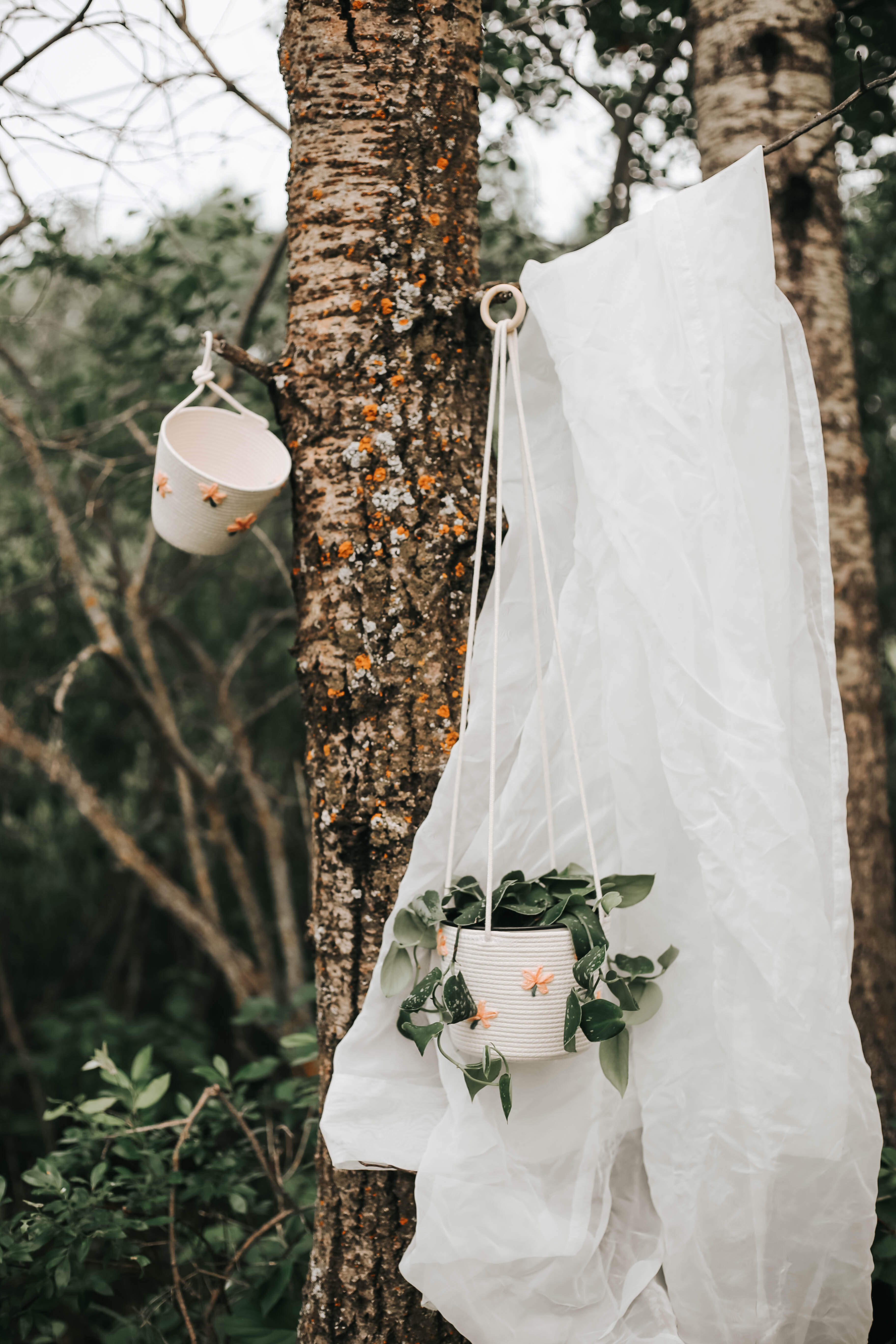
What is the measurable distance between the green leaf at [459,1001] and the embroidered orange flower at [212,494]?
0.58 meters

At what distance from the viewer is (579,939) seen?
820 mm

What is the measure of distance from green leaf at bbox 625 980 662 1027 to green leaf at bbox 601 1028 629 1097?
0.02m

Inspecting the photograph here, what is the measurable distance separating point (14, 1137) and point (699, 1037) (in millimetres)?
2698

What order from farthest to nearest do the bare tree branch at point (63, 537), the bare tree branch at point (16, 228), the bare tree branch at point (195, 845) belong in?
the bare tree branch at point (195, 845)
the bare tree branch at point (63, 537)
the bare tree branch at point (16, 228)

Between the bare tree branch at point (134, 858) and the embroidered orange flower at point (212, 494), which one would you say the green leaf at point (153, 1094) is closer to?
Result: the bare tree branch at point (134, 858)

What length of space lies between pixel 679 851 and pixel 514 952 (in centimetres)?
22

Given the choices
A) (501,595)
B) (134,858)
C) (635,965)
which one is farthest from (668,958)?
(134,858)

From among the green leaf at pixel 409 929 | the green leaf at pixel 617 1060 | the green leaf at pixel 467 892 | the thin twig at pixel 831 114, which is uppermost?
the thin twig at pixel 831 114

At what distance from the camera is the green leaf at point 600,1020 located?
820 mm

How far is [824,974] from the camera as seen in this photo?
2.72 feet

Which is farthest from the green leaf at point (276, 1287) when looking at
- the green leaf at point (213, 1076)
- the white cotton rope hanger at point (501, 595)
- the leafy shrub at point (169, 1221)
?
the white cotton rope hanger at point (501, 595)

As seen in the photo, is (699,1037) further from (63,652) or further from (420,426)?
(63,652)

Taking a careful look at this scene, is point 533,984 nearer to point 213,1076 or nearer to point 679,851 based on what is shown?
point 679,851

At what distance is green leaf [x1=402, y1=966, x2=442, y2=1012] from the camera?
2.78 ft
